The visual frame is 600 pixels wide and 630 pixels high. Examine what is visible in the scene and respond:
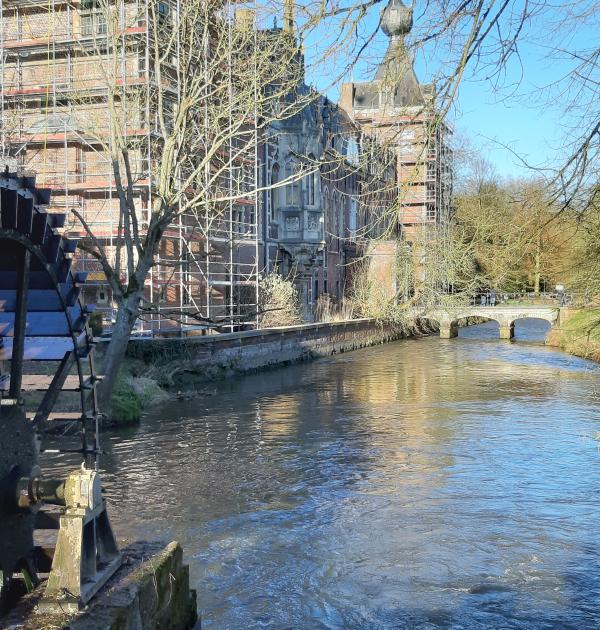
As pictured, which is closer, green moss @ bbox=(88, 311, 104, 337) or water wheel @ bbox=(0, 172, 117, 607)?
water wheel @ bbox=(0, 172, 117, 607)

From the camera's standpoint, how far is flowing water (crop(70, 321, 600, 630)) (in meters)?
7.41

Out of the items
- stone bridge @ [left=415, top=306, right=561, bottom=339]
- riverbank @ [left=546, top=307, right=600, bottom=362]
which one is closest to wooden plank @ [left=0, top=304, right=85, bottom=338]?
riverbank @ [left=546, top=307, right=600, bottom=362]

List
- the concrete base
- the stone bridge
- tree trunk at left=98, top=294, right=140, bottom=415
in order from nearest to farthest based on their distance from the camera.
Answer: the concrete base
tree trunk at left=98, top=294, right=140, bottom=415
the stone bridge

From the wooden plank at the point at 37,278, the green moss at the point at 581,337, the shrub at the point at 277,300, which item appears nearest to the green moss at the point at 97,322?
the shrub at the point at 277,300

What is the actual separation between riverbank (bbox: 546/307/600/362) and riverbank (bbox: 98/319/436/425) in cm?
838

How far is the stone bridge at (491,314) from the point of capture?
3850 centimetres

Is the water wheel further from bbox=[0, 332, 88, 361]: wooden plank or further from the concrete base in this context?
the concrete base

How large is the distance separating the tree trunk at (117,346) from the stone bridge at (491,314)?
25023 millimetres

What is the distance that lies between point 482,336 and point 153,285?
23.4 m

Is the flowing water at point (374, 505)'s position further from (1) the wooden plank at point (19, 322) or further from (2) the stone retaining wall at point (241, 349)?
(1) the wooden plank at point (19, 322)

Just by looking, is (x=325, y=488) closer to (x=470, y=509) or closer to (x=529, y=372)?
(x=470, y=509)

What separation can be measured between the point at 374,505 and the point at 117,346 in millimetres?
5765

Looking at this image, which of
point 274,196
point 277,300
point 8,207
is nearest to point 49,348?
point 8,207

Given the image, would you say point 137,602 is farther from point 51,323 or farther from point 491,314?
point 491,314
